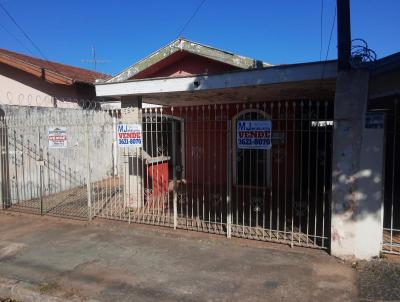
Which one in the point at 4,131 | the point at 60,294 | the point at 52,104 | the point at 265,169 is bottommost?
the point at 60,294

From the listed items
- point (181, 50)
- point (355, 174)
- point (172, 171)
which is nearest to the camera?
point (355, 174)

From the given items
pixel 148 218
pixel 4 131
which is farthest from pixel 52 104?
pixel 148 218

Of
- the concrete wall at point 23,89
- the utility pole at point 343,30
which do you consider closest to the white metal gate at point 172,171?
the utility pole at point 343,30

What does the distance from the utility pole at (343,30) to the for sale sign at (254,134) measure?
55.6 inches

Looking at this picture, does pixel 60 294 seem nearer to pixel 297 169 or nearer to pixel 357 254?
pixel 357 254

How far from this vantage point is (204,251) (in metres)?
5.35

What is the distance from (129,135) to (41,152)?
3.62 meters

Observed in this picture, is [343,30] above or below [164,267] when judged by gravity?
above

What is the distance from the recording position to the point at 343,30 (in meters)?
4.84

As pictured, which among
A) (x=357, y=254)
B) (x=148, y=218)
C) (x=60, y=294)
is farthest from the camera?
(x=148, y=218)

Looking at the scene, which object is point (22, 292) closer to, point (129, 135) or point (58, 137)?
point (129, 135)

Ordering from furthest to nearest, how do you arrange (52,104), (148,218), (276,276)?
(52,104), (148,218), (276,276)

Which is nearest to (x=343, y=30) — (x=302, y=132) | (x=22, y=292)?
(x=302, y=132)

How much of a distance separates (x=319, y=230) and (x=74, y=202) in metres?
5.99
